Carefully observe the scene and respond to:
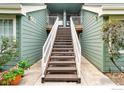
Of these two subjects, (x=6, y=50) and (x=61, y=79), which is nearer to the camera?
(x=61, y=79)

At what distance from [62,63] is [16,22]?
2.67m

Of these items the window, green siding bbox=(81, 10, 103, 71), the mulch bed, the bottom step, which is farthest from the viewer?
green siding bbox=(81, 10, 103, 71)

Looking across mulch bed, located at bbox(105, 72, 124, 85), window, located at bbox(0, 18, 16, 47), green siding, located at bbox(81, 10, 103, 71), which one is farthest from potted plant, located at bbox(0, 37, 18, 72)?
mulch bed, located at bbox(105, 72, 124, 85)

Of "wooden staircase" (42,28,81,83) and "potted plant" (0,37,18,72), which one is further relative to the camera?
"potted plant" (0,37,18,72)

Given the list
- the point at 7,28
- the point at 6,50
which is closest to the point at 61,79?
the point at 6,50

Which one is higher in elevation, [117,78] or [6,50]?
[6,50]

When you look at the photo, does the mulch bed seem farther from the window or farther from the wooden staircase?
the window

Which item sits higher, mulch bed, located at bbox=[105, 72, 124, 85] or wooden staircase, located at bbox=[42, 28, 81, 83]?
wooden staircase, located at bbox=[42, 28, 81, 83]

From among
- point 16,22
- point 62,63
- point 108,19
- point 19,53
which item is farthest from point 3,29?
point 108,19

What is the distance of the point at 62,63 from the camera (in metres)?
7.77

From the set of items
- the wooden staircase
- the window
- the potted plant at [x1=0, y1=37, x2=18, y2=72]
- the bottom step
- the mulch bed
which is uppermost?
the window

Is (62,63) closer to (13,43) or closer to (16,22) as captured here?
(13,43)

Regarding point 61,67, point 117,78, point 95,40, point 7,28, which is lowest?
point 117,78

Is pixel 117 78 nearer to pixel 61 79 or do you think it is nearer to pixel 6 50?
pixel 61 79
